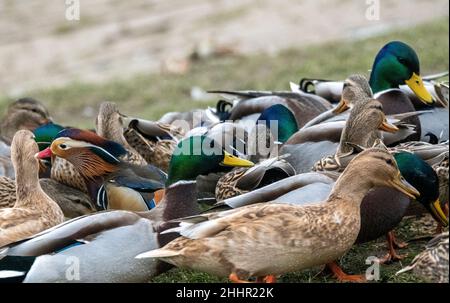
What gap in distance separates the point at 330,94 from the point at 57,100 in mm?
5019

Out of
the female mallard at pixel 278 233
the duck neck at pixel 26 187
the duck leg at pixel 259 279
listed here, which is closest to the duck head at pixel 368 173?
the female mallard at pixel 278 233

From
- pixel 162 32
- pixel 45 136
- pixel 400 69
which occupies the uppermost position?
pixel 162 32

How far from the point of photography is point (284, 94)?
299 inches

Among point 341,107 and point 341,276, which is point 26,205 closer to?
point 341,276

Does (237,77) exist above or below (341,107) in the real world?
below

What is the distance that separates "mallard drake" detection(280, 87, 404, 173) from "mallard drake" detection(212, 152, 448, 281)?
1.86 ft

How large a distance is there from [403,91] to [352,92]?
585 millimetres

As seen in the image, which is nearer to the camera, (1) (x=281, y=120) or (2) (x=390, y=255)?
(2) (x=390, y=255)

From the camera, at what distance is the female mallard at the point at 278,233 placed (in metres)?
4.77

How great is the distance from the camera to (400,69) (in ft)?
23.7

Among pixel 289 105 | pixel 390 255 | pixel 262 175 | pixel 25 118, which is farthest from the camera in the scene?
pixel 25 118

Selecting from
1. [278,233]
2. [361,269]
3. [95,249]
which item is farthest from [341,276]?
[95,249]

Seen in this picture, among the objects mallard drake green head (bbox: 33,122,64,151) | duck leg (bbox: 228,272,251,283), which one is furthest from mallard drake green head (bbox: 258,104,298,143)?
duck leg (bbox: 228,272,251,283)

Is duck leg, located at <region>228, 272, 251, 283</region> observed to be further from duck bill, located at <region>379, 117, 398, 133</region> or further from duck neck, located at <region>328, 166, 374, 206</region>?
duck bill, located at <region>379, 117, 398, 133</region>
